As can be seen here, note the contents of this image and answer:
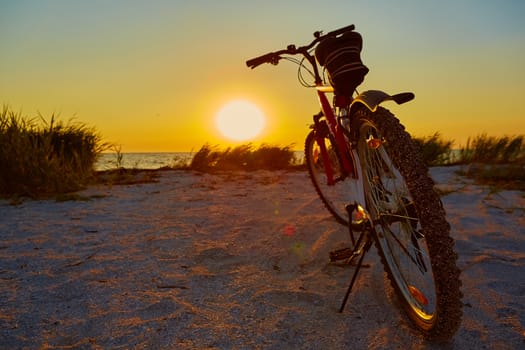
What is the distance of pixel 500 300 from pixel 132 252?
2.45 metres

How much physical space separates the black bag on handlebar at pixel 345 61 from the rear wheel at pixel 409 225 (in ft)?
0.72

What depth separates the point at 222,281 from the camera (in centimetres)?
240

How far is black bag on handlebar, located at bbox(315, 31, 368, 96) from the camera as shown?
2.10 m

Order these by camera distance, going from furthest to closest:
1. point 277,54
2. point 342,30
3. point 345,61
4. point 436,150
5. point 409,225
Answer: point 436,150
point 277,54
point 342,30
point 345,61
point 409,225

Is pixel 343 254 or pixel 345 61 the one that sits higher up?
pixel 345 61

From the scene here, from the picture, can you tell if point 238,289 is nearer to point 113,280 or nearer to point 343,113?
point 113,280

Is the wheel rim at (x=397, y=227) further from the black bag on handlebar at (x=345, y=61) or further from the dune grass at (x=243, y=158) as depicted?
the dune grass at (x=243, y=158)

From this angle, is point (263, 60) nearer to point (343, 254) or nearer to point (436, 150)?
point (343, 254)

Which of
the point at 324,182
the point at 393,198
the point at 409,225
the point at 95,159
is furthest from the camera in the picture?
the point at 95,159

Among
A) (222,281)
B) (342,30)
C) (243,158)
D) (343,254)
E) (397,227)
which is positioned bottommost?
(222,281)

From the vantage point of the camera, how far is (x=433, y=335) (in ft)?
5.21

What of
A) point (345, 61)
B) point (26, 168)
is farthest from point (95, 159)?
point (345, 61)

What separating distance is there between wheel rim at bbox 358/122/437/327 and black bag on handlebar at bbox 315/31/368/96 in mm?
288

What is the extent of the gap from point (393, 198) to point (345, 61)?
801 millimetres
